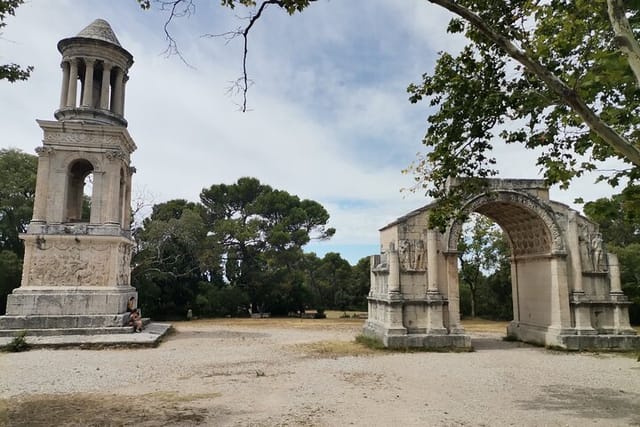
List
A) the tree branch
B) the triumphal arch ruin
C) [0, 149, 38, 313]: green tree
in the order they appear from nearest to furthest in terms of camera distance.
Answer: the tree branch < the triumphal arch ruin < [0, 149, 38, 313]: green tree

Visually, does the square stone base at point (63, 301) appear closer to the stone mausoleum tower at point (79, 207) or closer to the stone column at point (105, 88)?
the stone mausoleum tower at point (79, 207)

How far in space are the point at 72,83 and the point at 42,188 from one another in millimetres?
4401

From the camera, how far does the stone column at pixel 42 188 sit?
15.8 meters

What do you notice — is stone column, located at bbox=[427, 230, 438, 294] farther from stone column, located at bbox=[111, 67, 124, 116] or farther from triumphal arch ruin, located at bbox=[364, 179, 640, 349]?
stone column, located at bbox=[111, 67, 124, 116]

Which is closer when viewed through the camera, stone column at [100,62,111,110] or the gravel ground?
the gravel ground

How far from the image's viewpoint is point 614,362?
11.6 m

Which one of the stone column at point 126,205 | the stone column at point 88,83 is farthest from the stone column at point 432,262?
the stone column at point 88,83

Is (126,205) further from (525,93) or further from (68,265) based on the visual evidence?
(525,93)

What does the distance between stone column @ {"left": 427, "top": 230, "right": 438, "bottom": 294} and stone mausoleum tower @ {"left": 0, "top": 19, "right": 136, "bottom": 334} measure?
1045cm

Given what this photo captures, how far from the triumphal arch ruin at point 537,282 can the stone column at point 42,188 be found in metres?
12.1

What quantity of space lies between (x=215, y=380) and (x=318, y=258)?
3145cm

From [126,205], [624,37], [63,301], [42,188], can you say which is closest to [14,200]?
[126,205]

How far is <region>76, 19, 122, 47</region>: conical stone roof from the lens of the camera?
17.7m

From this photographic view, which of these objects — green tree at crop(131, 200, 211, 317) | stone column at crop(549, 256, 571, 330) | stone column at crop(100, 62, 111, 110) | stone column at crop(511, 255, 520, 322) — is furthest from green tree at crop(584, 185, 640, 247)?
green tree at crop(131, 200, 211, 317)
